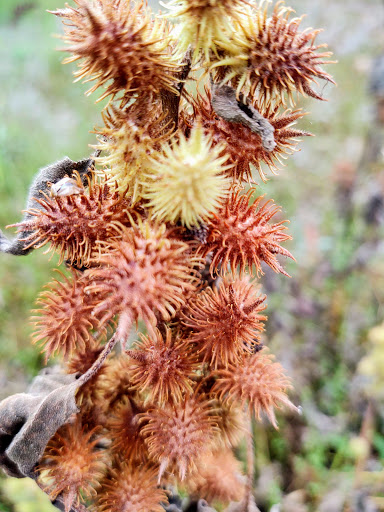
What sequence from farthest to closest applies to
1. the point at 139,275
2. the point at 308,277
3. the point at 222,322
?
the point at 308,277 → the point at 222,322 → the point at 139,275

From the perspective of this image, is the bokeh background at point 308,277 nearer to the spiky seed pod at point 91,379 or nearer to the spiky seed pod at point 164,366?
the spiky seed pod at point 91,379

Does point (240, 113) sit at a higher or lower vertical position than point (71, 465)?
higher

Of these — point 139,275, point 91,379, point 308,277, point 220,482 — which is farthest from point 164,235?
→ point 308,277

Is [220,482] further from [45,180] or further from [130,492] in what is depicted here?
[45,180]

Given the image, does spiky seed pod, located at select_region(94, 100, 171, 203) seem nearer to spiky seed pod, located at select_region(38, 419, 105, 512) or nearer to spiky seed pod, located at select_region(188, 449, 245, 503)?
spiky seed pod, located at select_region(38, 419, 105, 512)

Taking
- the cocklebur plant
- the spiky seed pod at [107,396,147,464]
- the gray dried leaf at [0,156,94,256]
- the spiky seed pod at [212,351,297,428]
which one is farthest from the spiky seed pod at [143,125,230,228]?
the spiky seed pod at [107,396,147,464]

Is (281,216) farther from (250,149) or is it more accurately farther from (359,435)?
(250,149)
